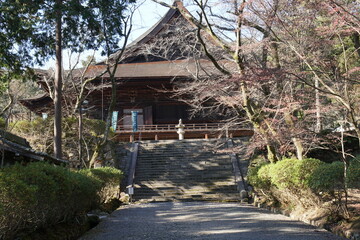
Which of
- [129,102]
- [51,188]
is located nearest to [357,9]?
[51,188]

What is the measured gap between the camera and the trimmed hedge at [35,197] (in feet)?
17.7

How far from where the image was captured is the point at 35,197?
584 cm

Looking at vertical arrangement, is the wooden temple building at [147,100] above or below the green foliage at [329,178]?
above

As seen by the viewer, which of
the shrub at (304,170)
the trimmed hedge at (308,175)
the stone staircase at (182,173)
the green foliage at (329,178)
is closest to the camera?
the trimmed hedge at (308,175)

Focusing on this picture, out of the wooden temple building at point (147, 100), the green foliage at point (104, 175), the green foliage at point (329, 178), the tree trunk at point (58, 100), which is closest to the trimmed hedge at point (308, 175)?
the green foliage at point (329, 178)

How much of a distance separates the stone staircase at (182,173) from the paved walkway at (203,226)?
3523mm

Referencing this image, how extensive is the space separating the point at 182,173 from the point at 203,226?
28.2 feet

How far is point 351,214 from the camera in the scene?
7.29 m

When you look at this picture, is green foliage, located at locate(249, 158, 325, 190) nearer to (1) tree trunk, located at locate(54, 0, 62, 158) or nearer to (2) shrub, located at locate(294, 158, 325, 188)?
(2) shrub, located at locate(294, 158, 325, 188)

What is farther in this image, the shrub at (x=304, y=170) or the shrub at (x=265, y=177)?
the shrub at (x=265, y=177)

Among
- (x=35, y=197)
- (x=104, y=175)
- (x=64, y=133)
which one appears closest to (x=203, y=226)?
(x=35, y=197)

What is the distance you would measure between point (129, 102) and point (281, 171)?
1630cm

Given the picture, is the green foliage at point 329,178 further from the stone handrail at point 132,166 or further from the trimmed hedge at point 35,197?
the stone handrail at point 132,166

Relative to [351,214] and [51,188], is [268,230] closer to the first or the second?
[351,214]
